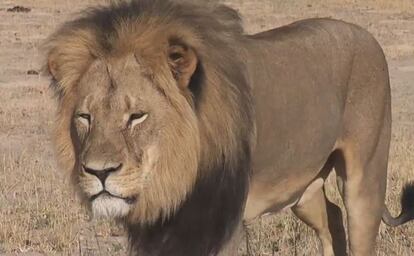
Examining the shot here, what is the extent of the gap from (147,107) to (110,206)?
0.36m

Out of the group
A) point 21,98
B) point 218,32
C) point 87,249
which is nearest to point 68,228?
point 87,249

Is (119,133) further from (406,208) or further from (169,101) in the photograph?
(406,208)

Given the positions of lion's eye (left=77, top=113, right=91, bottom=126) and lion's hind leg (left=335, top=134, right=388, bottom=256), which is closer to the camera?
→ lion's eye (left=77, top=113, right=91, bottom=126)

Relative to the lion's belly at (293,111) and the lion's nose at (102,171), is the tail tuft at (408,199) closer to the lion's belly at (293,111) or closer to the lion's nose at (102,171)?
the lion's belly at (293,111)

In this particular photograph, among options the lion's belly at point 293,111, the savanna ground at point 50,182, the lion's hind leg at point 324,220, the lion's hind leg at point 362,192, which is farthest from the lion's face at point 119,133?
the lion's hind leg at point 324,220

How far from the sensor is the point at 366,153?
4879 mm

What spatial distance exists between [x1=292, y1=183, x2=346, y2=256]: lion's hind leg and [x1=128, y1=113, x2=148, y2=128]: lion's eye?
1.86 m

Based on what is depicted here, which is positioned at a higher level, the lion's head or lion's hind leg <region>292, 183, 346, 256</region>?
the lion's head

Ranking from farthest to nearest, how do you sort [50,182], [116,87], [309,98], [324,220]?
[50,182] → [324,220] → [309,98] → [116,87]

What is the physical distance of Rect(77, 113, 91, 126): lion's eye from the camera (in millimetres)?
3664

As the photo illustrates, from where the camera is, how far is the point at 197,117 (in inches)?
146

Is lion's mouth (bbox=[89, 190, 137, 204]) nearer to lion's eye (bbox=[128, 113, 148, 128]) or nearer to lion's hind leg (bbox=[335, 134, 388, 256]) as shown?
lion's eye (bbox=[128, 113, 148, 128])

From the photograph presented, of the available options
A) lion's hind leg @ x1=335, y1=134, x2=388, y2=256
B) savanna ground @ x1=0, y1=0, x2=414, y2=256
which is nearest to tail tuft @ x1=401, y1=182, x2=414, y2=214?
savanna ground @ x1=0, y1=0, x2=414, y2=256

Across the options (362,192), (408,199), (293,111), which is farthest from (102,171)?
(408,199)
